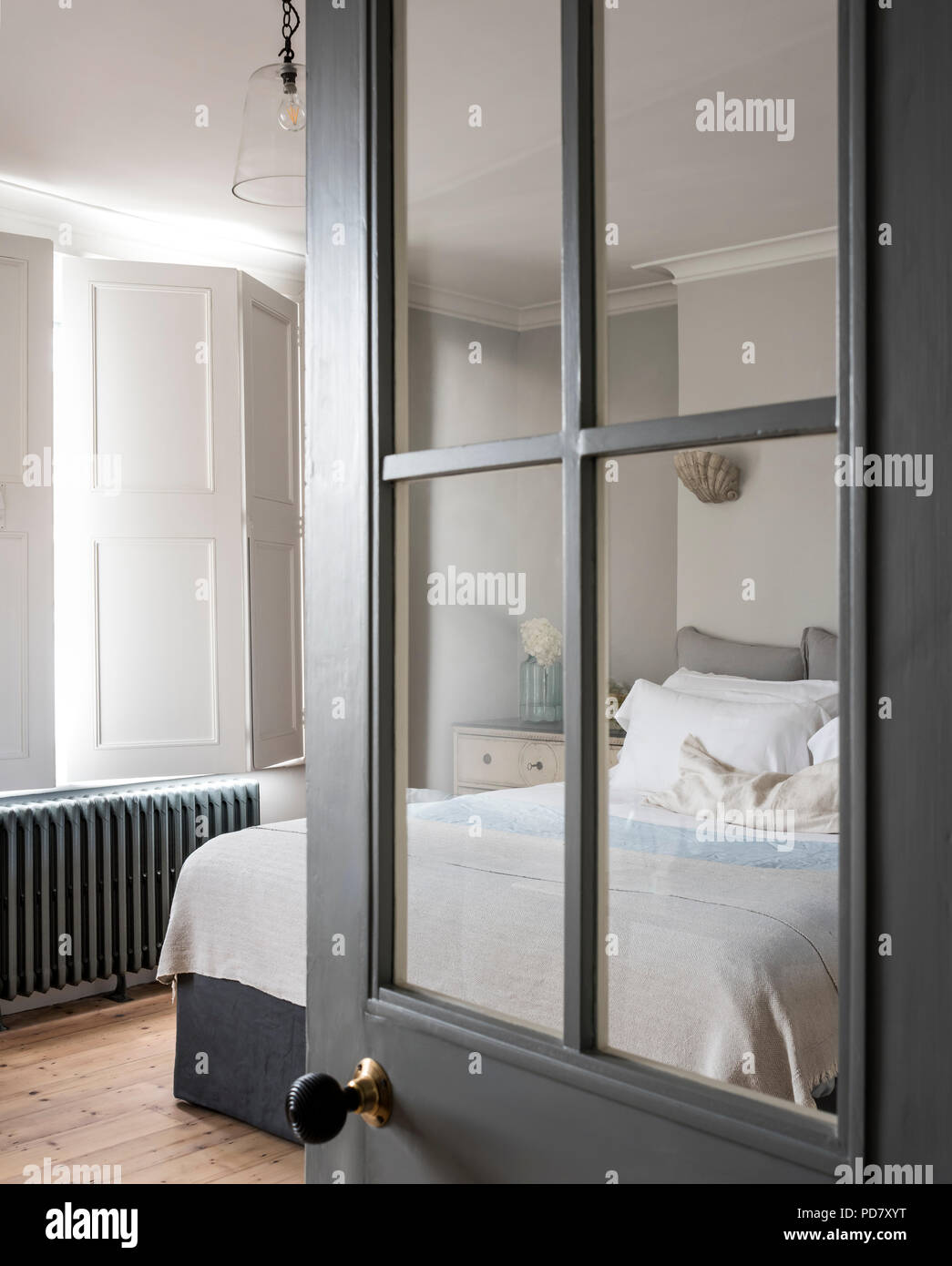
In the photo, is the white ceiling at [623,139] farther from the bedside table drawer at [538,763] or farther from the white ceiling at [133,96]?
the white ceiling at [133,96]

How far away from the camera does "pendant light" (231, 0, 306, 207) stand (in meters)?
2.58

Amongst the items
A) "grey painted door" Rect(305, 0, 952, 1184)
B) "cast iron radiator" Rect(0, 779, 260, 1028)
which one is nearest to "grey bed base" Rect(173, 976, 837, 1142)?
"cast iron radiator" Rect(0, 779, 260, 1028)

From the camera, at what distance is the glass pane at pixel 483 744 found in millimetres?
854

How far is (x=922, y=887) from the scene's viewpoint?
25.0 inches

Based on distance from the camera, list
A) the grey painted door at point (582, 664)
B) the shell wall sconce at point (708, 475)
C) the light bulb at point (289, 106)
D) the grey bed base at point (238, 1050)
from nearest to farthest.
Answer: the grey painted door at point (582, 664) < the shell wall sconce at point (708, 475) < the light bulb at point (289, 106) < the grey bed base at point (238, 1050)

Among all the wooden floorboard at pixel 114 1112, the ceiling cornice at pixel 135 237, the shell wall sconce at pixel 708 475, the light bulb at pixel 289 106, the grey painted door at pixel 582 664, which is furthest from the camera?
the ceiling cornice at pixel 135 237

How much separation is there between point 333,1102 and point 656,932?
324mm

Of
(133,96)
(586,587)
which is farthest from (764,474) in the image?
(133,96)

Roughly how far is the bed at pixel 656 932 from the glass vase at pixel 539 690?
6 cm

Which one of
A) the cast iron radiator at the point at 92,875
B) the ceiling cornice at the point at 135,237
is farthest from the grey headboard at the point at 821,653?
the ceiling cornice at the point at 135,237

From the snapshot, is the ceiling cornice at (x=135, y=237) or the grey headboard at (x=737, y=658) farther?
the ceiling cornice at (x=135, y=237)

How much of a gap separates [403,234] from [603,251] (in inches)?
8.9
